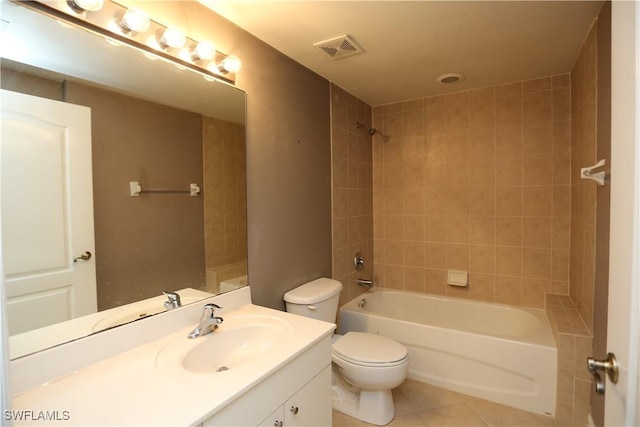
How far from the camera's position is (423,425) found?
183 cm

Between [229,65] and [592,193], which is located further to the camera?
[592,193]

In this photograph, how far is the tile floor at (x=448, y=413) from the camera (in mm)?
1847

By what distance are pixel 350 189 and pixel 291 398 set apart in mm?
1850

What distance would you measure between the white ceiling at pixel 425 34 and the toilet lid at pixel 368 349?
1851 mm

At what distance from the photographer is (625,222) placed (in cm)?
62

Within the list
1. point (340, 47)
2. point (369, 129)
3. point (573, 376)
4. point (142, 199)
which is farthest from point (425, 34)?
point (573, 376)

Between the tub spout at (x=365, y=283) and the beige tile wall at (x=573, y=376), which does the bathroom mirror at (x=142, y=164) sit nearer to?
the tub spout at (x=365, y=283)

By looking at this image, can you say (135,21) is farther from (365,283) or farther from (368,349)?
(365,283)

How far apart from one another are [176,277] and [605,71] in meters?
2.17

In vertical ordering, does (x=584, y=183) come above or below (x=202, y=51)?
below

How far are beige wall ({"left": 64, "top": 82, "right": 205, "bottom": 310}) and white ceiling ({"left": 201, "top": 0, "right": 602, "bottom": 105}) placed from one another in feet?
2.14

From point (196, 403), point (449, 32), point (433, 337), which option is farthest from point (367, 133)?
point (196, 403)

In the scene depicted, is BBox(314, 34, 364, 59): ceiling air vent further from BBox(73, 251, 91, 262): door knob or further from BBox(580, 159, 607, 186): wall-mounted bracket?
BBox(73, 251, 91, 262): door knob

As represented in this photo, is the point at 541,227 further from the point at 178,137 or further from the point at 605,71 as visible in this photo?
the point at 178,137
